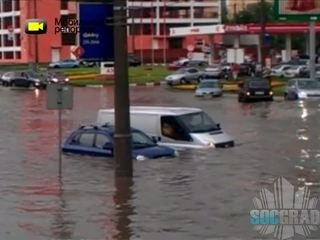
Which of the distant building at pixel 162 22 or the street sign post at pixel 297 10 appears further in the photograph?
the distant building at pixel 162 22

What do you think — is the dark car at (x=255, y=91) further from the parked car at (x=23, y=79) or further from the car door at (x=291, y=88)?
the parked car at (x=23, y=79)

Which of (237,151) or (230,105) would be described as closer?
(237,151)

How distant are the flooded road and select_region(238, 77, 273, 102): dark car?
1393 centimetres

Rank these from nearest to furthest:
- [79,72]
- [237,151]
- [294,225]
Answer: [294,225]
[237,151]
[79,72]

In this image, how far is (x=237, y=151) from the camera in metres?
30.4

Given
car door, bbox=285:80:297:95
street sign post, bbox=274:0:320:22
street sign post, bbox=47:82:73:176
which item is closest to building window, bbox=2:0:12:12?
street sign post, bbox=274:0:320:22

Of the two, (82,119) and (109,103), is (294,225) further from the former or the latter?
(109,103)

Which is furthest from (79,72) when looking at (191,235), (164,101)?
(191,235)

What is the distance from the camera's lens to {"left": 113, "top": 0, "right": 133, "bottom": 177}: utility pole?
2097 centimetres

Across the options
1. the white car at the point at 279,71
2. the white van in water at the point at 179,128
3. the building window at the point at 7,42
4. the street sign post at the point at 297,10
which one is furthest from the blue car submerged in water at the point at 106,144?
the white car at the point at 279,71

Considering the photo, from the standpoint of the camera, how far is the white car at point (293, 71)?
81800 millimetres

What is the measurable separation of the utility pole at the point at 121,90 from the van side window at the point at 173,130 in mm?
8888

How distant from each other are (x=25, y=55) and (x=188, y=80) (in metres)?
13.7

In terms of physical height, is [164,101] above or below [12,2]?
below
